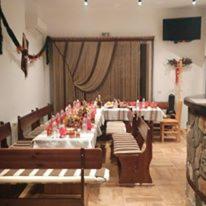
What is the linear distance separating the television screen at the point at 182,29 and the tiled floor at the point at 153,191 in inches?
144

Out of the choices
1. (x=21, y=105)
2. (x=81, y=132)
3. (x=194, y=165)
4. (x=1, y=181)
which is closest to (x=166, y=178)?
(x=81, y=132)

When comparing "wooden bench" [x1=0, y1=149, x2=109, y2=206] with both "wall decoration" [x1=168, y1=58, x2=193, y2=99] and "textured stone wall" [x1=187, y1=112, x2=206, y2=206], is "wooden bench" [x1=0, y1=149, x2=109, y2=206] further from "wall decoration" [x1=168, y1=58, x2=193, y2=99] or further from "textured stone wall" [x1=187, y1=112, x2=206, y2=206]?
"wall decoration" [x1=168, y1=58, x2=193, y2=99]

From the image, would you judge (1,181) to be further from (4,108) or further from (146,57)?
(146,57)

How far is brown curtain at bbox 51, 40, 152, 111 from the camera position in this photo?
782 cm

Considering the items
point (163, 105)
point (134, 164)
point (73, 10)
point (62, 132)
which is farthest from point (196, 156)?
point (73, 10)

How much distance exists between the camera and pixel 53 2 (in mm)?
7383

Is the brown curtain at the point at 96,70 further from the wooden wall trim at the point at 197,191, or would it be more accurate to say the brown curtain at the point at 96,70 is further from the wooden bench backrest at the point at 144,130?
the wooden wall trim at the point at 197,191

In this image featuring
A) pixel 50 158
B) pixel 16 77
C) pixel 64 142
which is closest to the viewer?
pixel 50 158

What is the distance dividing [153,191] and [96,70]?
14.8 ft

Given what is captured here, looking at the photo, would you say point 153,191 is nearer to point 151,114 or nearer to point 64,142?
point 64,142

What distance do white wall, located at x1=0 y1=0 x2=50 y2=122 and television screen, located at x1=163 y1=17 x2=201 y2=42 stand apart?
3.22 metres

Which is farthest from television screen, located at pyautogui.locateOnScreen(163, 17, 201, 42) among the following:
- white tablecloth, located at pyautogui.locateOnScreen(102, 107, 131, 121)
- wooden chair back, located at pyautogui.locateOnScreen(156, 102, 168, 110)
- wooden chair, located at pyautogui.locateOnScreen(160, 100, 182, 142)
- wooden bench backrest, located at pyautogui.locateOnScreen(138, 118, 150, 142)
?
wooden bench backrest, located at pyautogui.locateOnScreen(138, 118, 150, 142)

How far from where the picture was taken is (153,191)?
395 cm

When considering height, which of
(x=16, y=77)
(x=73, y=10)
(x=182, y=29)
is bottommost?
(x=16, y=77)
